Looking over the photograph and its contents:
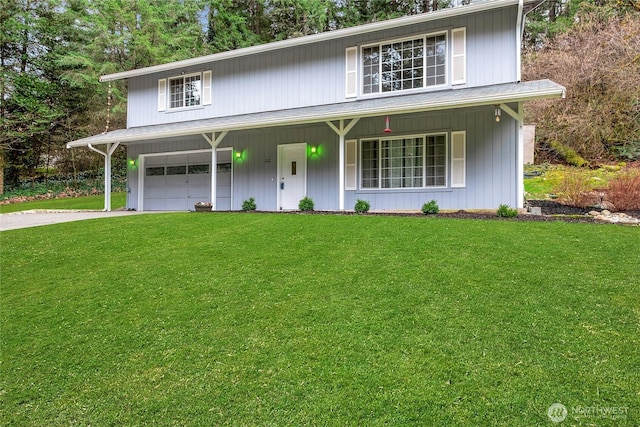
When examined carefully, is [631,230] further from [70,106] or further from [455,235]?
[70,106]

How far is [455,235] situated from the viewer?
5.86 m

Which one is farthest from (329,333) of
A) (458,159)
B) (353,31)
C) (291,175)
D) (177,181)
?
(177,181)

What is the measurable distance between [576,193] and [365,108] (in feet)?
19.4

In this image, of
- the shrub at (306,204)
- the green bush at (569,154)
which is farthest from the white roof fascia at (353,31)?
the green bush at (569,154)

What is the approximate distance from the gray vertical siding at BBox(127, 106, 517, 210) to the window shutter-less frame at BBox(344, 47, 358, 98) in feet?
3.39

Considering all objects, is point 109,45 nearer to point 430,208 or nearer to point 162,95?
point 162,95

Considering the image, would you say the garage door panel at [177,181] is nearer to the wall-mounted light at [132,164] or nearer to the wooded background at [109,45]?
the wall-mounted light at [132,164]

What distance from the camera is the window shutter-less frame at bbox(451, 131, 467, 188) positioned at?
9523 millimetres

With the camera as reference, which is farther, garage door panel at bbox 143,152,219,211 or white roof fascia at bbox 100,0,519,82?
garage door panel at bbox 143,152,219,211

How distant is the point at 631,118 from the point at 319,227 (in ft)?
46.8

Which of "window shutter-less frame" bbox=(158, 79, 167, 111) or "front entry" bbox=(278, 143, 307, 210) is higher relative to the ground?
"window shutter-less frame" bbox=(158, 79, 167, 111)

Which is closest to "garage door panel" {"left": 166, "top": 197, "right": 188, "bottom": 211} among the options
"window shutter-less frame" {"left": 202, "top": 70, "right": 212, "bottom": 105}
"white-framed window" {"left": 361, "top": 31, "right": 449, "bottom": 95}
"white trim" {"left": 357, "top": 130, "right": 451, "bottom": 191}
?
"window shutter-less frame" {"left": 202, "top": 70, "right": 212, "bottom": 105}

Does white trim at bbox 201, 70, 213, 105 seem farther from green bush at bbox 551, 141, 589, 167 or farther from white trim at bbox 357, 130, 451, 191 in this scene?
green bush at bbox 551, 141, 589, 167

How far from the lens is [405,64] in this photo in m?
10.2
